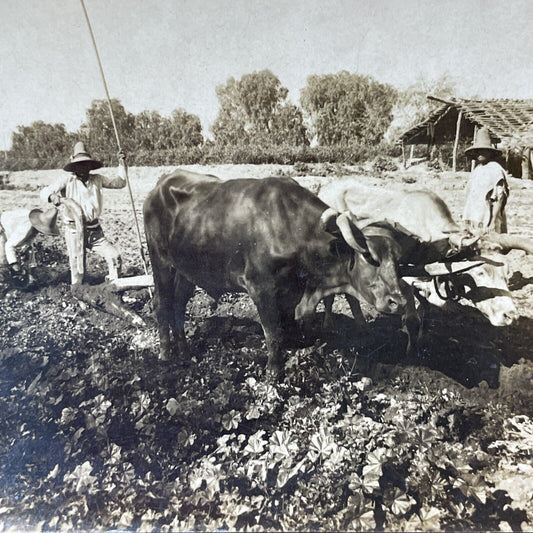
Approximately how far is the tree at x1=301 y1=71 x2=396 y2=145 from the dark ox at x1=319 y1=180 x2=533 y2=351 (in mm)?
379

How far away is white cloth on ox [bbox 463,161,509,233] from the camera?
296cm

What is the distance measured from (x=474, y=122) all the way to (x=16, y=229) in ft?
13.4

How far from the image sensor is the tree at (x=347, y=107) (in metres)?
3.08

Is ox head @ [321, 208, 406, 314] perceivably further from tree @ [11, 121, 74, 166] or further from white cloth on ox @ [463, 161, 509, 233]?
tree @ [11, 121, 74, 166]

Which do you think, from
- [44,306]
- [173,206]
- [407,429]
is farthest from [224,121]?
[407,429]

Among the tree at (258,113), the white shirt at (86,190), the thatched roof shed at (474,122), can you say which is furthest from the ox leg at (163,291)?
the thatched roof shed at (474,122)

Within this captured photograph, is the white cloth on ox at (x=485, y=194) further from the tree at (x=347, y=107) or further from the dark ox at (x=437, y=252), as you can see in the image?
the tree at (x=347, y=107)

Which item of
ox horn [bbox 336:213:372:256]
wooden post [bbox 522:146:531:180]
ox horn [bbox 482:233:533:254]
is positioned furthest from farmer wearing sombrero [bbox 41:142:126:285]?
wooden post [bbox 522:146:531:180]

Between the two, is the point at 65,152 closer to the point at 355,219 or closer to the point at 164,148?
the point at 164,148

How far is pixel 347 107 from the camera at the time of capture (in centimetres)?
311

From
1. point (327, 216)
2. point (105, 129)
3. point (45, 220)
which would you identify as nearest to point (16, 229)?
point (45, 220)

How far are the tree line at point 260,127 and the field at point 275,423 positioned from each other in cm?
16

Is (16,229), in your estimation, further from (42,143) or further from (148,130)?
(148,130)

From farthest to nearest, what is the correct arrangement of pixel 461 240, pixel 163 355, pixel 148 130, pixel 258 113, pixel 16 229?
pixel 16 229 < pixel 163 355 < pixel 148 130 < pixel 258 113 < pixel 461 240
